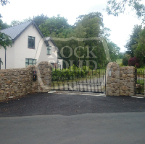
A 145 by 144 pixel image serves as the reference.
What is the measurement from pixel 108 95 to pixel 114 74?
Result: 122 cm

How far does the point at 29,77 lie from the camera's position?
9.87 metres

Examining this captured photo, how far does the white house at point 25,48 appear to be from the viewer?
2111 centimetres

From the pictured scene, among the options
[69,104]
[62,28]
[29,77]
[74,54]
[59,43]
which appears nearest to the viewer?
[69,104]

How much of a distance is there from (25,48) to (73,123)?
19274mm

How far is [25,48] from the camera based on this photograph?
2231 centimetres

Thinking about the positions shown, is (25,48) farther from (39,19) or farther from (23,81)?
(39,19)

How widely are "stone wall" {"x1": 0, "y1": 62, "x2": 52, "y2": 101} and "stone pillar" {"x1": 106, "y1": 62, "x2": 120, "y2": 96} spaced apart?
11.9ft

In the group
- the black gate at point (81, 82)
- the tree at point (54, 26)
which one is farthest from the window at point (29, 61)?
the tree at point (54, 26)

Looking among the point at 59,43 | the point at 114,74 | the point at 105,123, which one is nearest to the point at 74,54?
the point at 59,43

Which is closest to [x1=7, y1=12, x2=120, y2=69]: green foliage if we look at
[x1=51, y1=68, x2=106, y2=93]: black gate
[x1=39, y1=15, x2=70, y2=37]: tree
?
[x1=39, y1=15, x2=70, y2=37]: tree

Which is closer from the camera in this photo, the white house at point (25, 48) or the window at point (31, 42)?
the white house at point (25, 48)

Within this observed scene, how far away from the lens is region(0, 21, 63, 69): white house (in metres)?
21.1

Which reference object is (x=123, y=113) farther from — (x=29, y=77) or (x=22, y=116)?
(x=29, y=77)

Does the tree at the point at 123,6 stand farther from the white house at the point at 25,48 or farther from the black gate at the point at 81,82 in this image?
the white house at the point at 25,48
